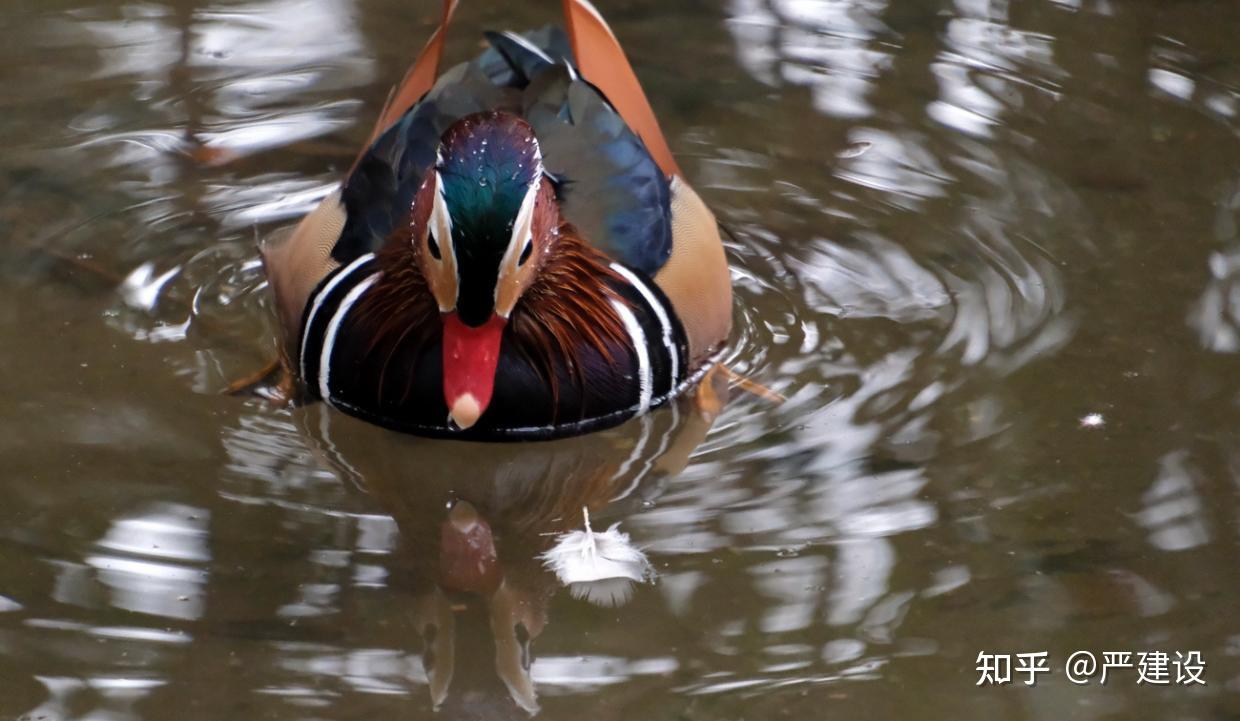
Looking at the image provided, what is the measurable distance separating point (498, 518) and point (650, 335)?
2.14 ft

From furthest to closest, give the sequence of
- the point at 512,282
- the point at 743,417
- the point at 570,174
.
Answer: the point at 570,174 < the point at 743,417 < the point at 512,282

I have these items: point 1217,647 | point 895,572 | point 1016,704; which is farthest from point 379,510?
point 1217,647

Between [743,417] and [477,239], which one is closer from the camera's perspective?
[477,239]

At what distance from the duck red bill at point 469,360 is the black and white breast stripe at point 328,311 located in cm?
33

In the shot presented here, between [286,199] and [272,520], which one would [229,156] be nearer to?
[286,199]

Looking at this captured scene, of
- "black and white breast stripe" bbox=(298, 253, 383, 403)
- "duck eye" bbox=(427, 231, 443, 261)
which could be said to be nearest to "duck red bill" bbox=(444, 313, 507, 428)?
"duck eye" bbox=(427, 231, 443, 261)

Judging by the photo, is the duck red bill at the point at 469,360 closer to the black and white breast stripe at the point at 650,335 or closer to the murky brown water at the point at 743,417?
the murky brown water at the point at 743,417

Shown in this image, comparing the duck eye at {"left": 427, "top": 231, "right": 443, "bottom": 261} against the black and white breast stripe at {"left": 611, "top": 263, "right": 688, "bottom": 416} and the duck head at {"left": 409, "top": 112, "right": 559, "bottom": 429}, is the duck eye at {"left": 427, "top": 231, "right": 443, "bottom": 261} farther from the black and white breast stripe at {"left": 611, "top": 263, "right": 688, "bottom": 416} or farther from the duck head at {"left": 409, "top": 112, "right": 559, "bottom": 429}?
the black and white breast stripe at {"left": 611, "top": 263, "right": 688, "bottom": 416}

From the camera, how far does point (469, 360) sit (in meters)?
3.63

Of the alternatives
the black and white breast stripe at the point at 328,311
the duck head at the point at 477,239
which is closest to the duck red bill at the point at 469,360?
the duck head at the point at 477,239

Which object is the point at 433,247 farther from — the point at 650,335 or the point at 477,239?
the point at 650,335

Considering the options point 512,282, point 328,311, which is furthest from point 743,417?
point 328,311

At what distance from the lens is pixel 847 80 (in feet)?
17.7

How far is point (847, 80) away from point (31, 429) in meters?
2.83
